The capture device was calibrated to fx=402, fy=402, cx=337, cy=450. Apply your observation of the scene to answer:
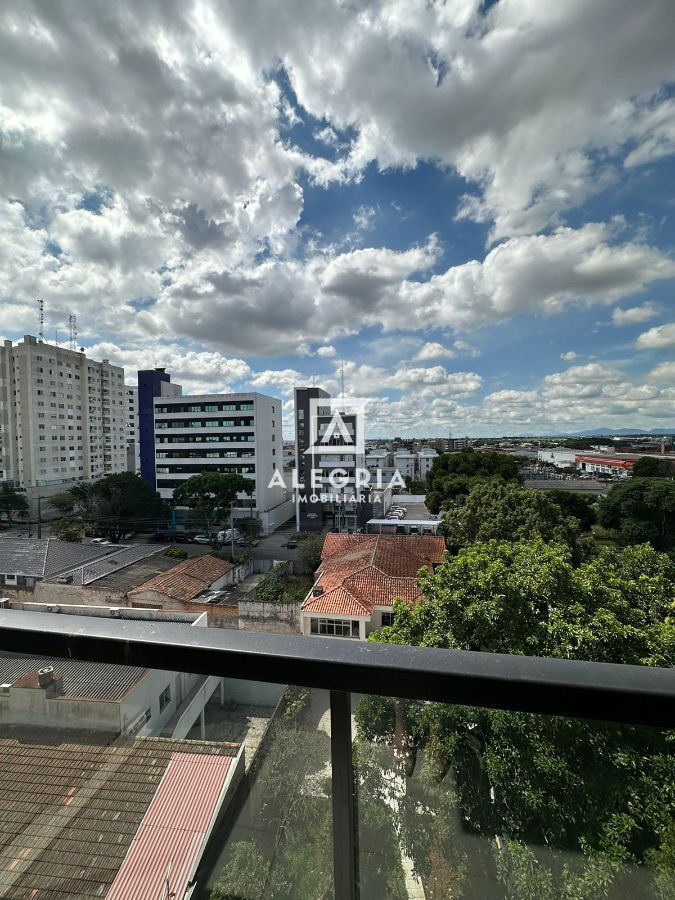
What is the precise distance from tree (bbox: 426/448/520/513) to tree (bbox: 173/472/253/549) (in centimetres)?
841

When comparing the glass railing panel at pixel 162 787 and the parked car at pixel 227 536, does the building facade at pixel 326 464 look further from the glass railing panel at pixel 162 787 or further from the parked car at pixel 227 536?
the glass railing panel at pixel 162 787

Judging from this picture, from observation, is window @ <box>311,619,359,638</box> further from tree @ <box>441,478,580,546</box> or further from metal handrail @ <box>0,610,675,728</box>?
metal handrail @ <box>0,610,675,728</box>

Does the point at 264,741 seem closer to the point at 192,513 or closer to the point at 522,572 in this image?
the point at 522,572

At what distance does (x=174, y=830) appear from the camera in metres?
0.62

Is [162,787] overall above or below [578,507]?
above

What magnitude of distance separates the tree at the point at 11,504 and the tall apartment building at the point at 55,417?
1.52 metres

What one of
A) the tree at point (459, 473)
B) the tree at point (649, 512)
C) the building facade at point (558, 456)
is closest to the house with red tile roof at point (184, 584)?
the tree at point (459, 473)

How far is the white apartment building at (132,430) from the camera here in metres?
31.1

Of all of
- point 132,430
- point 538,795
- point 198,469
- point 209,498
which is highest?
point 132,430

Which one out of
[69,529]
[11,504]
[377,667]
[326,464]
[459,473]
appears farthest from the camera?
[326,464]

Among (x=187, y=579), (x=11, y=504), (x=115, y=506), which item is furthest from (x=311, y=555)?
(x=11, y=504)

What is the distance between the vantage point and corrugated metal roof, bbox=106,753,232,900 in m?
0.59

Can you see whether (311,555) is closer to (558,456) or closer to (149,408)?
(149,408)

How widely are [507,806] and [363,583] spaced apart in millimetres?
7914
